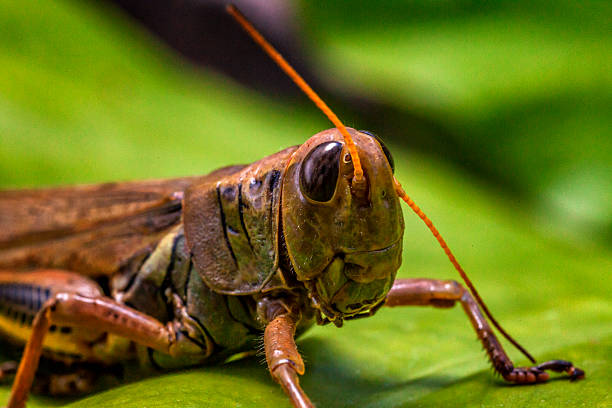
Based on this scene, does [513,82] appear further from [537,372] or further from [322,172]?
[322,172]

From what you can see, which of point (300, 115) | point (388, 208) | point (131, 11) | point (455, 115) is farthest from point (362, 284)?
point (131, 11)

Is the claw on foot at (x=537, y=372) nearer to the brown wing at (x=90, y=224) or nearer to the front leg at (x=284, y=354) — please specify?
the front leg at (x=284, y=354)

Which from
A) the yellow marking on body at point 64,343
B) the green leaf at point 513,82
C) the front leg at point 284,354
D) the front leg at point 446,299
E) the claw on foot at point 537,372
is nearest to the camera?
the front leg at point 284,354

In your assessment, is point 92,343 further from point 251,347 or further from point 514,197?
point 514,197

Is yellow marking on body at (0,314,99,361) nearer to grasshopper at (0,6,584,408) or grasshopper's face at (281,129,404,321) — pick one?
grasshopper at (0,6,584,408)

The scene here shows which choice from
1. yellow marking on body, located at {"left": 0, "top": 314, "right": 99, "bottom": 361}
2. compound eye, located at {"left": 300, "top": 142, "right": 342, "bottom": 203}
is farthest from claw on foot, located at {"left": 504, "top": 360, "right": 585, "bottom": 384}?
yellow marking on body, located at {"left": 0, "top": 314, "right": 99, "bottom": 361}

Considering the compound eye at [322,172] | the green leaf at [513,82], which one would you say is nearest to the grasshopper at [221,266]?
the compound eye at [322,172]

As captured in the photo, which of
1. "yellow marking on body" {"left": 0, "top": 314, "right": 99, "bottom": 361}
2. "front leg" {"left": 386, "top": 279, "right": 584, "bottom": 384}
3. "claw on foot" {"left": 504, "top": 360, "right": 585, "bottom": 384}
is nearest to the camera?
"claw on foot" {"left": 504, "top": 360, "right": 585, "bottom": 384}
